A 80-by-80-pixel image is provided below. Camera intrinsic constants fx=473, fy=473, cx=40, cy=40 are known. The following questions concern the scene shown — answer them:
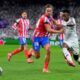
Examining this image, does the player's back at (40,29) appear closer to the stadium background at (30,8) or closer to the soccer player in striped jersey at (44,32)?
the soccer player in striped jersey at (44,32)

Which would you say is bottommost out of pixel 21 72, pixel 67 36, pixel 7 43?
pixel 7 43

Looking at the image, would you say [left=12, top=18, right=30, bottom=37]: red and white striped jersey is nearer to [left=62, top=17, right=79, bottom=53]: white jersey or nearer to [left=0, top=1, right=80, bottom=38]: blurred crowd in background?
[left=62, top=17, right=79, bottom=53]: white jersey

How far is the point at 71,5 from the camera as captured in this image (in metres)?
48.5

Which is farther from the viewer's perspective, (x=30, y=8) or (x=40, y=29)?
(x=30, y=8)

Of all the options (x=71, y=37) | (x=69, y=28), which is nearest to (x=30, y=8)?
(x=71, y=37)

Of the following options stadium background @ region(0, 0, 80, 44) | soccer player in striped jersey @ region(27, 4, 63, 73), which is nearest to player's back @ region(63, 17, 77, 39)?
soccer player in striped jersey @ region(27, 4, 63, 73)

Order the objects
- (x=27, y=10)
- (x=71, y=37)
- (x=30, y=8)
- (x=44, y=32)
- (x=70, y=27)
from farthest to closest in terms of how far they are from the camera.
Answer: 1. (x=30, y=8)
2. (x=27, y=10)
3. (x=71, y=37)
4. (x=70, y=27)
5. (x=44, y=32)

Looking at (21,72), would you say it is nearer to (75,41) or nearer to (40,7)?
(75,41)

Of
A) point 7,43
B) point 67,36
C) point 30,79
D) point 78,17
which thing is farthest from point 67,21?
point 78,17

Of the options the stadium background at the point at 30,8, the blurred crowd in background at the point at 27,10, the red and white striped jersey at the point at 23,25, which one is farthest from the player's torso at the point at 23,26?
the stadium background at the point at 30,8

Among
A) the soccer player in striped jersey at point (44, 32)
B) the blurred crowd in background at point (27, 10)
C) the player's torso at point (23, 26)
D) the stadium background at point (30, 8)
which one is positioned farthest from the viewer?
the stadium background at point (30, 8)

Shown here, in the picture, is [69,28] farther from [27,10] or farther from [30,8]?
[30,8]

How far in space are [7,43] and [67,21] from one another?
86.3 feet

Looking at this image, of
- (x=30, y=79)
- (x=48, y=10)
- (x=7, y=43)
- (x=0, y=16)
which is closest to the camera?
(x=30, y=79)
